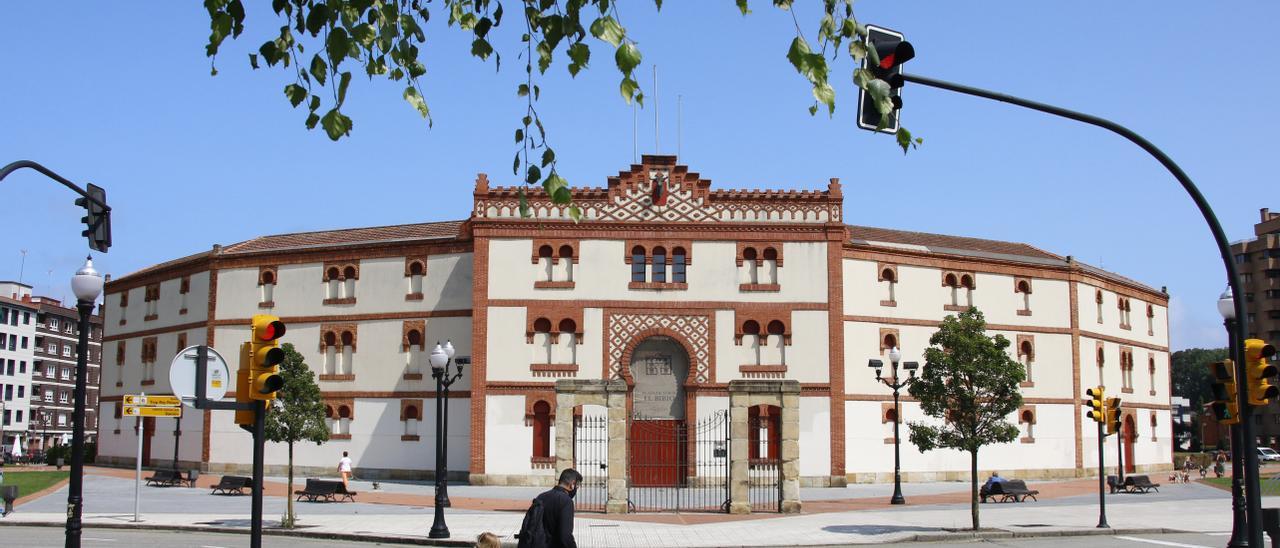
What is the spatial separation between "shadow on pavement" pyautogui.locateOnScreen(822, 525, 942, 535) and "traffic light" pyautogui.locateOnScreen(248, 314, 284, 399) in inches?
638

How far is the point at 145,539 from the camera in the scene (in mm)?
23375

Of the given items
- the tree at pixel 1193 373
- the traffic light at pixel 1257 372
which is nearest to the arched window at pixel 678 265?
the traffic light at pixel 1257 372

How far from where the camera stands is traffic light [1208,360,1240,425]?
57.7ft

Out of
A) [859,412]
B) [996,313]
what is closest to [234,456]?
[859,412]

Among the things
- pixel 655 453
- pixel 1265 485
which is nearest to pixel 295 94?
pixel 655 453

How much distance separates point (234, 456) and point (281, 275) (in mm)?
7272

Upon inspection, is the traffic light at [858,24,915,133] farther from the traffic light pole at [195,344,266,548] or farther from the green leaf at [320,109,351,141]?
the traffic light pole at [195,344,266,548]

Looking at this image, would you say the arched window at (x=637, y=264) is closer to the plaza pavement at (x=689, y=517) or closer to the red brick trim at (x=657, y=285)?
the red brick trim at (x=657, y=285)

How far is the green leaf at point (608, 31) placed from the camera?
736 cm

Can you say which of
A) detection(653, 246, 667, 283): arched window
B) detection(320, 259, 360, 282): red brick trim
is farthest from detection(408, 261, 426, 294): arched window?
detection(653, 246, 667, 283): arched window

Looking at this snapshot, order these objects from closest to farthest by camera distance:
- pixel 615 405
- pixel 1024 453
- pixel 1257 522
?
pixel 1257 522 → pixel 615 405 → pixel 1024 453

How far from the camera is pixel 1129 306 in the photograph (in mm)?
53219

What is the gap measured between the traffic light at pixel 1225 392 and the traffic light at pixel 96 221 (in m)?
16.2

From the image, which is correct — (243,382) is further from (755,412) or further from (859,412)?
(859,412)
